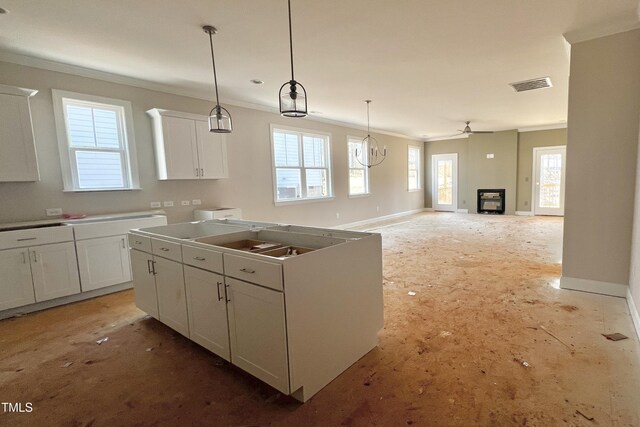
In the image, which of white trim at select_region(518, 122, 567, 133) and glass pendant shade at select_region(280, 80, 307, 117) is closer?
glass pendant shade at select_region(280, 80, 307, 117)

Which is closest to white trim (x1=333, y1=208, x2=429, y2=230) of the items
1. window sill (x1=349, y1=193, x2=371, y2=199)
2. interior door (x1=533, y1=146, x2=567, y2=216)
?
window sill (x1=349, y1=193, x2=371, y2=199)

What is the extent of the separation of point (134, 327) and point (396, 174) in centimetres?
869

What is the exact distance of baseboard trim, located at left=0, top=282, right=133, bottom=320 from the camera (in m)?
3.19

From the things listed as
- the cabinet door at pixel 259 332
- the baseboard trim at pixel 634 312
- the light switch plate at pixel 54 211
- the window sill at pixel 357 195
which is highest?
the light switch plate at pixel 54 211

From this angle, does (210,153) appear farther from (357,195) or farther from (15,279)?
(357,195)

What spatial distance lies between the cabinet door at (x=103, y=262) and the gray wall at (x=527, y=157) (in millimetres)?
10607

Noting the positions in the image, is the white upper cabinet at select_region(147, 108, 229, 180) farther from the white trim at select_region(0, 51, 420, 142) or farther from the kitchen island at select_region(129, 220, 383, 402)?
the kitchen island at select_region(129, 220, 383, 402)

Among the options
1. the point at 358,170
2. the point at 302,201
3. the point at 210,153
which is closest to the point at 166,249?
the point at 210,153

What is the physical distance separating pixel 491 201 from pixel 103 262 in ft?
34.9

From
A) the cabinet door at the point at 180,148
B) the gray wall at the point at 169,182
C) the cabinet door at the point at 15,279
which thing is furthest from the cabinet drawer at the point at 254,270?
the gray wall at the point at 169,182

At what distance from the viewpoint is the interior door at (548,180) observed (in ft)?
29.3

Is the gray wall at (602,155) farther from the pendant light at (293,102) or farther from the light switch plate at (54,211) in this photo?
the light switch plate at (54,211)

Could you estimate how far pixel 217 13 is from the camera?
267 cm

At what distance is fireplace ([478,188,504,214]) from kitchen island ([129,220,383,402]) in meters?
9.38
